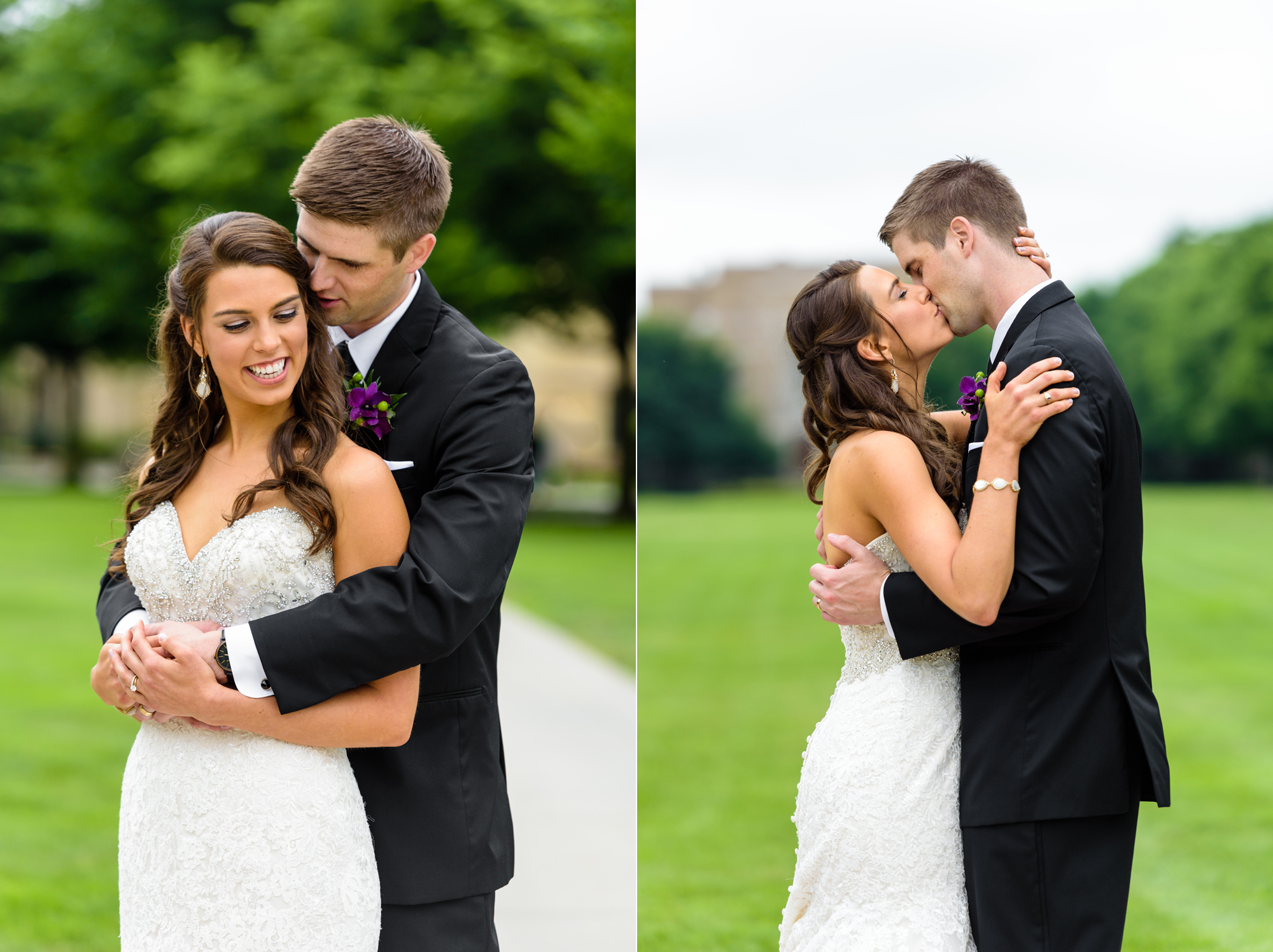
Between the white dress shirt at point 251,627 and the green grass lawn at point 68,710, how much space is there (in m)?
0.50

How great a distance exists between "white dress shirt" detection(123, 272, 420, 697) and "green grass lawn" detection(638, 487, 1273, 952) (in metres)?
3.78

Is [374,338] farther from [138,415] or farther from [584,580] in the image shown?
[138,415]

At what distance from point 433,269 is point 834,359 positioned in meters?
20.2

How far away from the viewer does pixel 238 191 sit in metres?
22.6

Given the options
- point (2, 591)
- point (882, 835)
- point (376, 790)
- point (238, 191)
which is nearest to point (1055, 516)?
point (882, 835)

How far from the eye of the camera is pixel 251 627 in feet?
7.89

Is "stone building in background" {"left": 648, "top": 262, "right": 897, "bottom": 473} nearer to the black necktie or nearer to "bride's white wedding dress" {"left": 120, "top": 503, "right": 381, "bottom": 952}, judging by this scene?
the black necktie

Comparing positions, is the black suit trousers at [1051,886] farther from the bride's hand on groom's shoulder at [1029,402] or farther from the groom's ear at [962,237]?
the groom's ear at [962,237]

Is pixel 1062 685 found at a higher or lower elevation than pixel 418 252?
lower

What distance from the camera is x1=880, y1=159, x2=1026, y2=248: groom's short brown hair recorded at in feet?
9.14

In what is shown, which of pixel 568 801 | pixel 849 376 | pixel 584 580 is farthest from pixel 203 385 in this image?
pixel 584 580

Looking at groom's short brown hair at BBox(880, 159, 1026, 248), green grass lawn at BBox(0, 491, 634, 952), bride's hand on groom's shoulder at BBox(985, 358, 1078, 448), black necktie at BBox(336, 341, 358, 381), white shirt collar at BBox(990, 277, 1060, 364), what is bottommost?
green grass lawn at BBox(0, 491, 634, 952)

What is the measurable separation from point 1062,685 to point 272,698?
1.55 meters

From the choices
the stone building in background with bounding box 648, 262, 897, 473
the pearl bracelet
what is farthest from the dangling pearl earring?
the stone building in background with bounding box 648, 262, 897, 473
